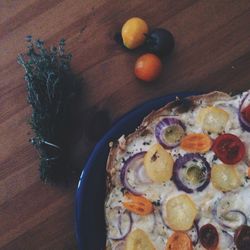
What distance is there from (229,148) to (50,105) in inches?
33.6

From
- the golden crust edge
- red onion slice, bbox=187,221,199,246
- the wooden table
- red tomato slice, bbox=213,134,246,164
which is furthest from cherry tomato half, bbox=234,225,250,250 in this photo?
the wooden table

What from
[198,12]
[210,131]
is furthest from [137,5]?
[210,131]

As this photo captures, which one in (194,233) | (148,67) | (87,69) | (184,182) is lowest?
(194,233)

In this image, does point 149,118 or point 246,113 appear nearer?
point 246,113

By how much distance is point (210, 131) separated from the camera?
2.34 metres

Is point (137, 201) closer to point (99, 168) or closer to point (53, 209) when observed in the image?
point (99, 168)

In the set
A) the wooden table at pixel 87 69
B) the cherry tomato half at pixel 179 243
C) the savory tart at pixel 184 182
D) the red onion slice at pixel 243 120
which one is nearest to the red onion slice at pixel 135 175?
the savory tart at pixel 184 182

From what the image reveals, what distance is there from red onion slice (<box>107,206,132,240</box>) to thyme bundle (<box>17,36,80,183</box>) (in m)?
0.38

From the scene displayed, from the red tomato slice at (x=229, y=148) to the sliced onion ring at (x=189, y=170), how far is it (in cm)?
7

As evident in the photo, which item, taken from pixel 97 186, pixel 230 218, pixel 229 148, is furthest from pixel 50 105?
pixel 230 218

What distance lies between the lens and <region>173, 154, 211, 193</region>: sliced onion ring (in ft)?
7.48

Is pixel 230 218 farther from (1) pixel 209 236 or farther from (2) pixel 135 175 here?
(2) pixel 135 175

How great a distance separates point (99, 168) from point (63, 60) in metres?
0.55

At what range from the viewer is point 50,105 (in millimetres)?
2492
